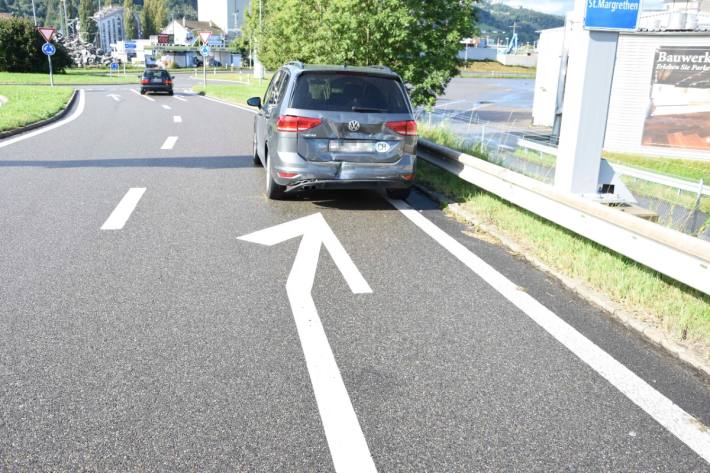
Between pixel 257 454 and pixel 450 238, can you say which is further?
pixel 450 238

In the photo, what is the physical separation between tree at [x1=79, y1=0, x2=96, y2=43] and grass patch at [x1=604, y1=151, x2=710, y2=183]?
142 meters

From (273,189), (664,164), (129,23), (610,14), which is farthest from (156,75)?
(129,23)

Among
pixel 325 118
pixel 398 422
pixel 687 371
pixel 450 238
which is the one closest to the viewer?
pixel 398 422

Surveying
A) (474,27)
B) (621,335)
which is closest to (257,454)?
(621,335)

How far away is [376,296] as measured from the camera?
5121 millimetres

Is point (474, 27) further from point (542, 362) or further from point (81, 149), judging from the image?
point (542, 362)

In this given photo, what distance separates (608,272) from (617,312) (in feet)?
2.58

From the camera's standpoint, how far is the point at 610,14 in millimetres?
6336

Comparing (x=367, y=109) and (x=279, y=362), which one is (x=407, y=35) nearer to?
(x=367, y=109)

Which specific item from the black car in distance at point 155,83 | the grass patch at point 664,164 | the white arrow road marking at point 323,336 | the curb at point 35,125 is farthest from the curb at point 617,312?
the black car in distance at point 155,83

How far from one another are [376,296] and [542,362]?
1524 mm

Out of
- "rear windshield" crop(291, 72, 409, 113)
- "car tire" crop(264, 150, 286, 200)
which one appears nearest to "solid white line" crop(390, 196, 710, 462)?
"rear windshield" crop(291, 72, 409, 113)

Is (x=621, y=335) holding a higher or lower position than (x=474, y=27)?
lower

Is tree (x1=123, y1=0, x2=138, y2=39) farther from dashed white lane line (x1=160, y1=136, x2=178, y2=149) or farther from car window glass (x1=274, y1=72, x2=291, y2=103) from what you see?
car window glass (x1=274, y1=72, x2=291, y2=103)
